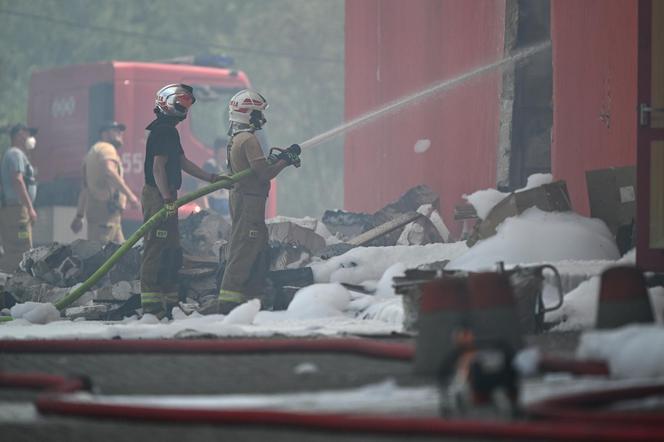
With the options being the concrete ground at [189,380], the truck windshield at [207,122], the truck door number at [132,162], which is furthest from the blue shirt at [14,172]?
the concrete ground at [189,380]

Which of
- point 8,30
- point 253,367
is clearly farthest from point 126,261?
point 8,30

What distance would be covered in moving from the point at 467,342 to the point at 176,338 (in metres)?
3.82

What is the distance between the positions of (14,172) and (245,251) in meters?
9.42

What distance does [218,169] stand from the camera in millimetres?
23250

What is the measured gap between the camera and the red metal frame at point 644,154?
377 inches

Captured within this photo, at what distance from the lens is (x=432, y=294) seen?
604cm

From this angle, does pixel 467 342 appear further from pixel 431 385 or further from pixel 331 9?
pixel 331 9

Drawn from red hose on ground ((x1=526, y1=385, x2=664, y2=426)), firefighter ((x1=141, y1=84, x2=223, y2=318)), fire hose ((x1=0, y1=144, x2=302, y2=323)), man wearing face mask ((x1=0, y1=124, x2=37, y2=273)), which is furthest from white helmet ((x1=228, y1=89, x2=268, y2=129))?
man wearing face mask ((x1=0, y1=124, x2=37, y2=273))

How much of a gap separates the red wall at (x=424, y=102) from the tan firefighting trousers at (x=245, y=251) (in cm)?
317

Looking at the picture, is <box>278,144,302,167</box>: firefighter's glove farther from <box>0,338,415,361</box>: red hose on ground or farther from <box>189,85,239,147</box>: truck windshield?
<box>189,85,239,147</box>: truck windshield

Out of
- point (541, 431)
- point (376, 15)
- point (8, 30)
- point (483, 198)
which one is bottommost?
point (541, 431)

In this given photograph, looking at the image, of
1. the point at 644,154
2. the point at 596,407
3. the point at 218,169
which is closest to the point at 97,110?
the point at 218,169

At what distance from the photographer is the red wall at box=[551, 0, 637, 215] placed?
11391mm

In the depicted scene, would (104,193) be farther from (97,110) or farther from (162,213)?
(162,213)
